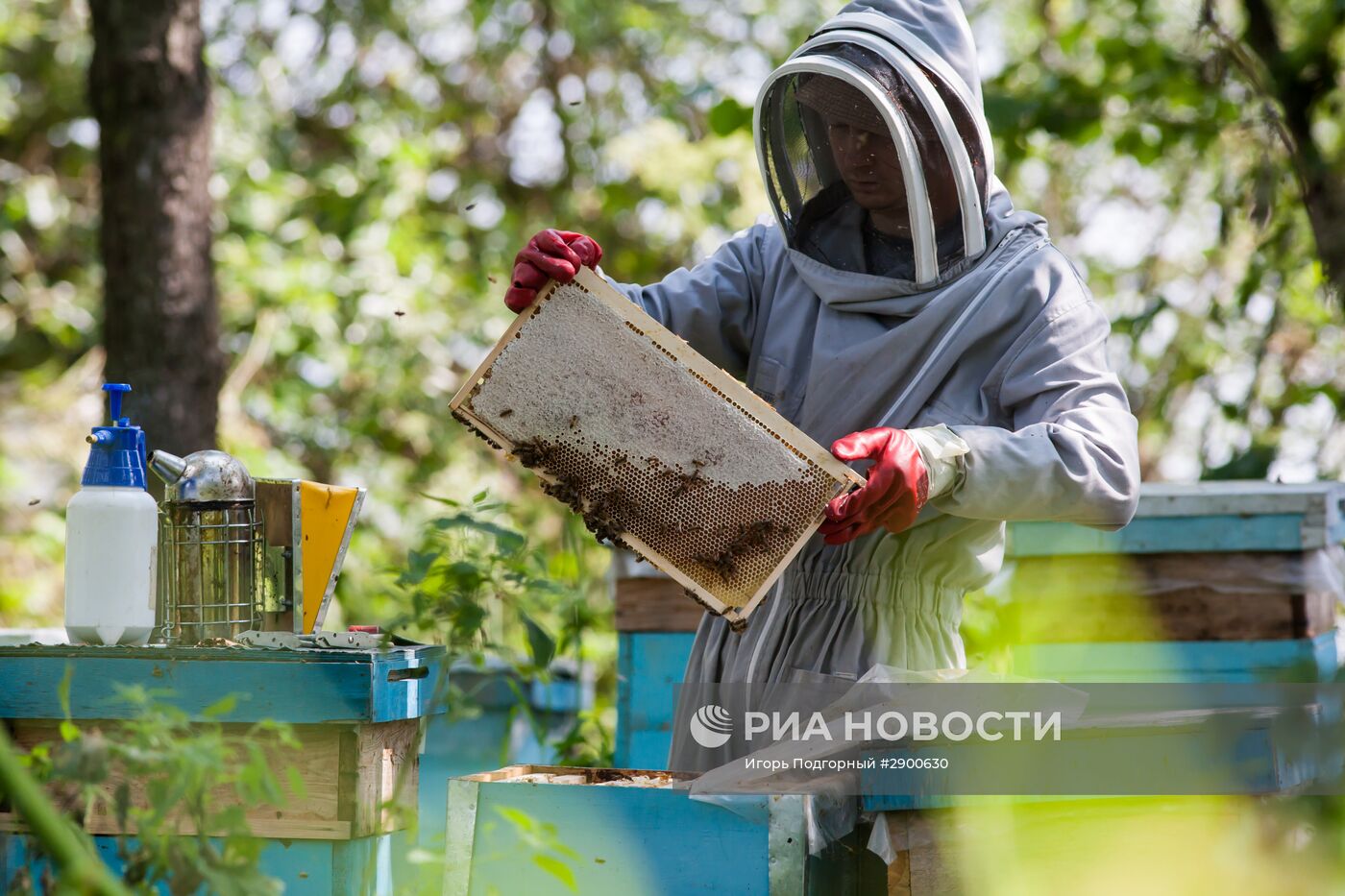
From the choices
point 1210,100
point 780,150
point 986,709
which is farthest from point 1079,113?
point 986,709

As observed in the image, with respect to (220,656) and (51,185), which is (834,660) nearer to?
(220,656)

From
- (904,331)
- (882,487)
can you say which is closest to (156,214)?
(904,331)

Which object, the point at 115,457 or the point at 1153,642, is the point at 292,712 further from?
the point at 1153,642

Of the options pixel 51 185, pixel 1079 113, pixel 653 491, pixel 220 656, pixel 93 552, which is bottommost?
pixel 220 656

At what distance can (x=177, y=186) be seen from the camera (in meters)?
3.80

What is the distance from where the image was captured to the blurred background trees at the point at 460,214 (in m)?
5.28

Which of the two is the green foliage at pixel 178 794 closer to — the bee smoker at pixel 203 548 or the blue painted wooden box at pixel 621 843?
the blue painted wooden box at pixel 621 843

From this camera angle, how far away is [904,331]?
81.7 inches

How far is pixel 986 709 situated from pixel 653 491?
2.10ft

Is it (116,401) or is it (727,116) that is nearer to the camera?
(116,401)

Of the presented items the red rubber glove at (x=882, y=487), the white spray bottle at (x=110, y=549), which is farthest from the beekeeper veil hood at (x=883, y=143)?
the white spray bottle at (x=110, y=549)

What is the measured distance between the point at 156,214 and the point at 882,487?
2.93 m

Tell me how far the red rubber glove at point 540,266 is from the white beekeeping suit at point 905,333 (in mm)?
501

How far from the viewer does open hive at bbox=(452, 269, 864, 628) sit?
1.85 metres
